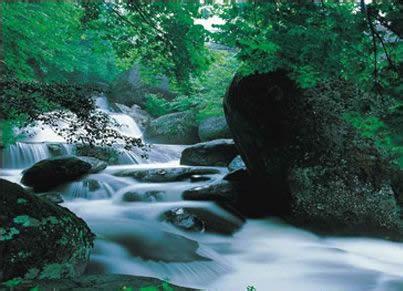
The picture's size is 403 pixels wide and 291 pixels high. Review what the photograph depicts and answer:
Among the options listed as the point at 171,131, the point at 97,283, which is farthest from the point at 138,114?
the point at 97,283

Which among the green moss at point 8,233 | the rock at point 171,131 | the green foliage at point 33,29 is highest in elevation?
the green foliage at point 33,29

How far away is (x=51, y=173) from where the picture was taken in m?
10.1

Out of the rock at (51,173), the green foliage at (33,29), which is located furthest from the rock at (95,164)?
the green foliage at (33,29)

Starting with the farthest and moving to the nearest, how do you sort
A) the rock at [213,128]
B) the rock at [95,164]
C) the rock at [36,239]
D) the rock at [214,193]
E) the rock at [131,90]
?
the rock at [131,90] < the rock at [213,128] < the rock at [95,164] < the rock at [214,193] < the rock at [36,239]

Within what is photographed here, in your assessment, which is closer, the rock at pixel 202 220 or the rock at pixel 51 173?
the rock at pixel 202 220

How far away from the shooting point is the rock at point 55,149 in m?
13.6

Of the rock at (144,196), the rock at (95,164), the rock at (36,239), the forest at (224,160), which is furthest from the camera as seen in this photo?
the rock at (95,164)

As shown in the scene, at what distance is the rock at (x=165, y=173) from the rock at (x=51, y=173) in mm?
1334

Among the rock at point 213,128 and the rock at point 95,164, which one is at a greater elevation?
the rock at point 213,128

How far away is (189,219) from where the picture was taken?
7754 mm

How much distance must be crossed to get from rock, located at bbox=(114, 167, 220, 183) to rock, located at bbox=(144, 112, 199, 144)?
6968 mm

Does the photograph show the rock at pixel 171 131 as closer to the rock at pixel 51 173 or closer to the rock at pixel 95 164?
the rock at pixel 95 164

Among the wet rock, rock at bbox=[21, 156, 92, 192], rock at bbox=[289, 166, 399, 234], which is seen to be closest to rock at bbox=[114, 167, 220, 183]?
rock at bbox=[21, 156, 92, 192]

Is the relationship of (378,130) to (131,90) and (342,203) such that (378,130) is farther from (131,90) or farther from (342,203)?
(131,90)
